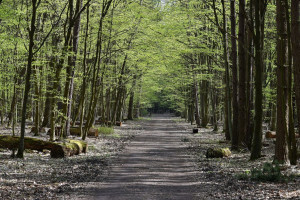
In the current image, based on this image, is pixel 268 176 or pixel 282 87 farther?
pixel 282 87

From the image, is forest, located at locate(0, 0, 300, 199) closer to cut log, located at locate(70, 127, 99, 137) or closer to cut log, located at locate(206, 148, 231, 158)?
cut log, located at locate(70, 127, 99, 137)

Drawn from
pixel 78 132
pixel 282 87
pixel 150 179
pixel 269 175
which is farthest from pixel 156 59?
pixel 269 175

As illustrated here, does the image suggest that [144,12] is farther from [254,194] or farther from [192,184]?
[254,194]

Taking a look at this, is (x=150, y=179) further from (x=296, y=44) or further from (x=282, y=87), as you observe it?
(x=296, y=44)

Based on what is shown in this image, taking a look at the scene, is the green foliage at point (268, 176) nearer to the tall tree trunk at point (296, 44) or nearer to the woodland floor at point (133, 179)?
the woodland floor at point (133, 179)

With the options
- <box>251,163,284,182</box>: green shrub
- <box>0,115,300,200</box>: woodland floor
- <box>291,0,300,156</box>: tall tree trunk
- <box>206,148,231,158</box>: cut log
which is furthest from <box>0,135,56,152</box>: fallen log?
<box>291,0,300,156</box>: tall tree trunk

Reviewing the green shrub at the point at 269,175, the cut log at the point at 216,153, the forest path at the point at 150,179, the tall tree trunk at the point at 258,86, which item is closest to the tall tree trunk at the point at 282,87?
the tall tree trunk at the point at 258,86

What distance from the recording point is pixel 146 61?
92.5 ft

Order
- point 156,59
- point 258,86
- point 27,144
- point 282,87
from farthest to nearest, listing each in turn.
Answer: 1. point 156,59
2. point 27,144
3. point 258,86
4. point 282,87

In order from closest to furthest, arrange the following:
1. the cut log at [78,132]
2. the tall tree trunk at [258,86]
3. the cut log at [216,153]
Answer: the tall tree trunk at [258,86]
the cut log at [216,153]
the cut log at [78,132]

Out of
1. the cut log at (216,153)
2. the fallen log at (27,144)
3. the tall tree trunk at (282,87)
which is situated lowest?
the cut log at (216,153)

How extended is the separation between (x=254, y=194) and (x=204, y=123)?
2749cm

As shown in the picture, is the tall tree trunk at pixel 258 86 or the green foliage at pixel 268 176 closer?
the green foliage at pixel 268 176

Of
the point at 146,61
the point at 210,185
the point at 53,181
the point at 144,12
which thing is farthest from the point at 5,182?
the point at 146,61
